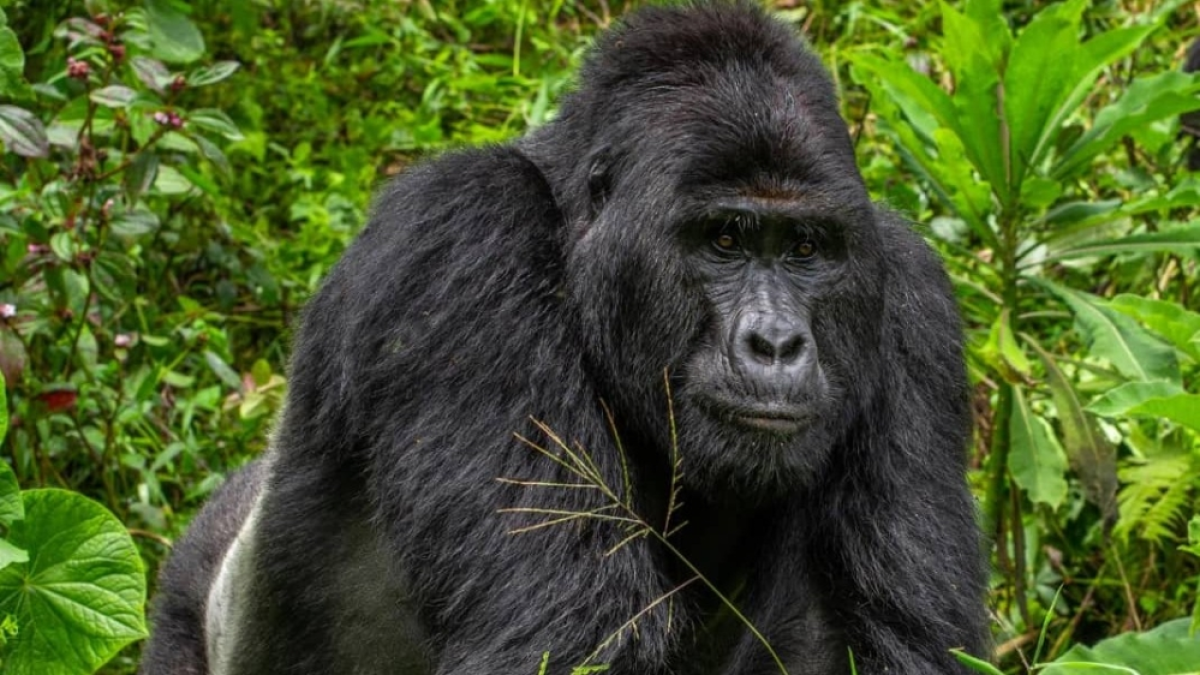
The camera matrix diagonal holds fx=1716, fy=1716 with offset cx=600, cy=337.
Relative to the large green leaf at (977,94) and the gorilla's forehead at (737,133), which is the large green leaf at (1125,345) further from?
the gorilla's forehead at (737,133)

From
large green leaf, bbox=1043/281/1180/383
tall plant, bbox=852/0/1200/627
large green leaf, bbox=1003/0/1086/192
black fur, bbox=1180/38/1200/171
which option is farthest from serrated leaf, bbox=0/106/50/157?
black fur, bbox=1180/38/1200/171

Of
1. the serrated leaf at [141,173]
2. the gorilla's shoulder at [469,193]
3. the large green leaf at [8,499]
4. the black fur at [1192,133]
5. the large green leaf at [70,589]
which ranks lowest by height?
the black fur at [1192,133]

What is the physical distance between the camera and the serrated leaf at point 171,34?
4809mm

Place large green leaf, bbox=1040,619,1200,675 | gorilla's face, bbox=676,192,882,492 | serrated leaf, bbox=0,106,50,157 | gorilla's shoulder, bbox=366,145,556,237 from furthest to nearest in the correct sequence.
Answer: serrated leaf, bbox=0,106,50,157, gorilla's shoulder, bbox=366,145,556,237, gorilla's face, bbox=676,192,882,492, large green leaf, bbox=1040,619,1200,675

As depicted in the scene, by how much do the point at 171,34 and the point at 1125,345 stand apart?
276 centimetres

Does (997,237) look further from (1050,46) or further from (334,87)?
(334,87)

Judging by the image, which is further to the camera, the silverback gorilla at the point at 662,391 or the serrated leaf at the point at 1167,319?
the serrated leaf at the point at 1167,319

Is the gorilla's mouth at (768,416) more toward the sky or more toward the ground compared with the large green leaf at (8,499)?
more toward the sky

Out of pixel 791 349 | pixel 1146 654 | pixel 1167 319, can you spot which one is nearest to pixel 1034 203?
pixel 1167 319

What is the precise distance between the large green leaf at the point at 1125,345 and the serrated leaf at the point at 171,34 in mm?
2576

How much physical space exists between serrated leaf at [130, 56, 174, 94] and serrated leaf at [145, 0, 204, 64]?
0.09 m

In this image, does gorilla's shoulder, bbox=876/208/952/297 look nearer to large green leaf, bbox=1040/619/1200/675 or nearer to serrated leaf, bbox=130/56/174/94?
large green leaf, bbox=1040/619/1200/675

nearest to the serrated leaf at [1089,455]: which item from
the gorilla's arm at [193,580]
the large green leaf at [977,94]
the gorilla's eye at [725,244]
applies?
the large green leaf at [977,94]

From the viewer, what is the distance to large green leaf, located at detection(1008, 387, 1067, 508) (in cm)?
462
